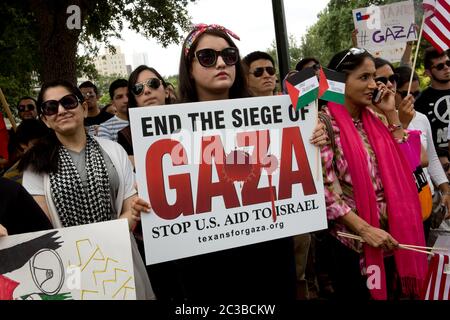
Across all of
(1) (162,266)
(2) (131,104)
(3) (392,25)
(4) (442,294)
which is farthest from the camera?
(3) (392,25)

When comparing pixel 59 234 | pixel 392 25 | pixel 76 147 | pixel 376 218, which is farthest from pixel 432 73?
pixel 59 234

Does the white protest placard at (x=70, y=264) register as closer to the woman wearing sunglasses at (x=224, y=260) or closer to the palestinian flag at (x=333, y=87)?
the woman wearing sunglasses at (x=224, y=260)

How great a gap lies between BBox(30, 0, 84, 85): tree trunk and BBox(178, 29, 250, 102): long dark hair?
6.60 meters

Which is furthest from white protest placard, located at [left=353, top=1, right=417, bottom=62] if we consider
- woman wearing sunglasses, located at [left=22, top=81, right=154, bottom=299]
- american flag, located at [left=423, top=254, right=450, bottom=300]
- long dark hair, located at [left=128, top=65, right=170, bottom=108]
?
woman wearing sunglasses, located at [left=22, top=81, right=154, bottom=299]

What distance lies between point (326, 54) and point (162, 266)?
1216 inches

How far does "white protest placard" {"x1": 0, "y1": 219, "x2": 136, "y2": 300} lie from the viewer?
1.90 m

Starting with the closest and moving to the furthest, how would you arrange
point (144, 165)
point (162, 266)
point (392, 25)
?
point (144, 165) < point (162, 266) < point (392, 25)

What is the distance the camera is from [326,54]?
105ft

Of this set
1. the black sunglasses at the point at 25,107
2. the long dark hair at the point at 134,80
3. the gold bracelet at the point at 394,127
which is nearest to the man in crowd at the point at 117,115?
the long dark hair at the point at 134,80

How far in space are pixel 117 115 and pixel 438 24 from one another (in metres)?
2.85

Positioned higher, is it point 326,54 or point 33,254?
point 326,54

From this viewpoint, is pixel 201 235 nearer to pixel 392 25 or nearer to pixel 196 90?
pixel 196 90

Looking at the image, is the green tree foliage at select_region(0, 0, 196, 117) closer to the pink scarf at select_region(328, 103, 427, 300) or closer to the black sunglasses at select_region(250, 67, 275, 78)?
the black sunglasses at select_region(250, 67, 275, 78)
